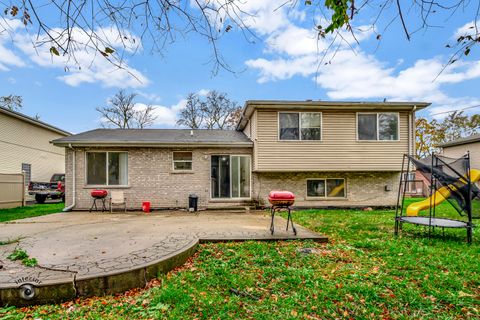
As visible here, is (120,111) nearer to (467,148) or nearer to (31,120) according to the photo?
(31,120)

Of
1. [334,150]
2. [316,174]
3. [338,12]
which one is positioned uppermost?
[338,12]

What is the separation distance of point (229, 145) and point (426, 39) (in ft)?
29.8

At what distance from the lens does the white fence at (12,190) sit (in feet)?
38.8

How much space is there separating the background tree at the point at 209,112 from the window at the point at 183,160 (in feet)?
46.7

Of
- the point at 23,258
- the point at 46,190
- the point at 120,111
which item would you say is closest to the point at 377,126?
the point at 23,258

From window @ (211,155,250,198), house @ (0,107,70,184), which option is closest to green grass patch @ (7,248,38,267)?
window @ (211,155,250,198)

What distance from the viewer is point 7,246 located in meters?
4.81

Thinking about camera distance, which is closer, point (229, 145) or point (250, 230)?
point (250, 230)

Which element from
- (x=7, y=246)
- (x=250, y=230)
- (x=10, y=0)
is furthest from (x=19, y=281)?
(x=250, y=230)

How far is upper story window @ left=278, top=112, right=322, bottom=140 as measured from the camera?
11.1 m

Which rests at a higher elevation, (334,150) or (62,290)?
(334,150)

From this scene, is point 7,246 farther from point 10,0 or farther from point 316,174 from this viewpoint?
point 316,174

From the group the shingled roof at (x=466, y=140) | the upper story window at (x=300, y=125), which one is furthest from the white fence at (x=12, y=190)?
the shingled roof at (x=466, y=140)

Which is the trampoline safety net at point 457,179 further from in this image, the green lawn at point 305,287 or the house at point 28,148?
the house at point 28,148
